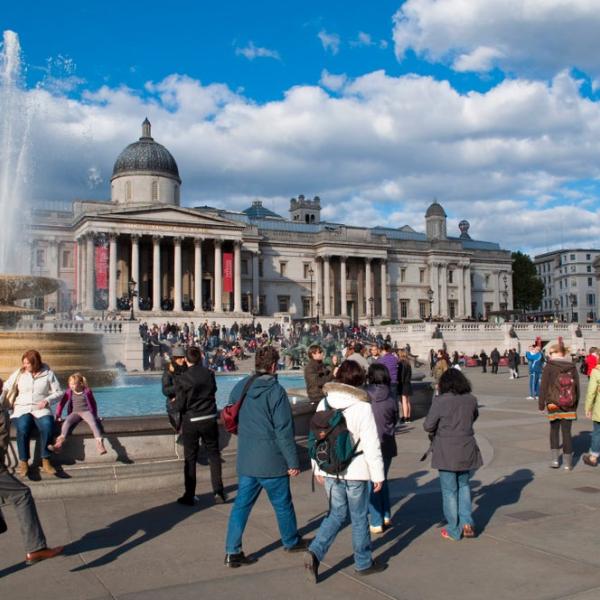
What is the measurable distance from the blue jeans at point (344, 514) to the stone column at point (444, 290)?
85318mm

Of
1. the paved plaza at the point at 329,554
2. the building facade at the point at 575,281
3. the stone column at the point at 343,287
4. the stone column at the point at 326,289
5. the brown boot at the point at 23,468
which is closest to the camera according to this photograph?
the paved plaza at the point at 329,554

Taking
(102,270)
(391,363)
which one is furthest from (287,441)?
(102,270)

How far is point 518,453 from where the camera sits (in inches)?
497

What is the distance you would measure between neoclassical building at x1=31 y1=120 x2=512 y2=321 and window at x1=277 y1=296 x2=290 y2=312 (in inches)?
4.6

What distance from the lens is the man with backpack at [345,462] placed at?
609 cm

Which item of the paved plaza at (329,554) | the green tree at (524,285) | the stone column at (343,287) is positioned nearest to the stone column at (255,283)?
the stone column at (343,287)

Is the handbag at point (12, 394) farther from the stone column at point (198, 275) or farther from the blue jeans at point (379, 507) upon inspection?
the stone column at point (198, 275)

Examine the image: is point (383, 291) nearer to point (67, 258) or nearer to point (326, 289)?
point (326, 289)

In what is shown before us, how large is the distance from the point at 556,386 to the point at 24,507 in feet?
26.9

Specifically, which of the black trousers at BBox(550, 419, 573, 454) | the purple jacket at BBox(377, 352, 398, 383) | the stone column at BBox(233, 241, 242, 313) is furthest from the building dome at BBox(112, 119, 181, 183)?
the black trousers at BBox(550, 419, 573, 454)

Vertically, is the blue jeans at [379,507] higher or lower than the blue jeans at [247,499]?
lower

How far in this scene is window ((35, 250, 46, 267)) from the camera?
2739 inches

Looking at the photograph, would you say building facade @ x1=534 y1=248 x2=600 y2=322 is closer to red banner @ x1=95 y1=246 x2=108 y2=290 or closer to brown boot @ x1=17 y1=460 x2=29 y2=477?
red banner @ x1=95 y1=246 x2=108 y2=290

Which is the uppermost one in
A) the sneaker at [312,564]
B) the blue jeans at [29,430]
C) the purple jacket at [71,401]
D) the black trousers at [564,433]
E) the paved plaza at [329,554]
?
the purple jacket at [71,401]
